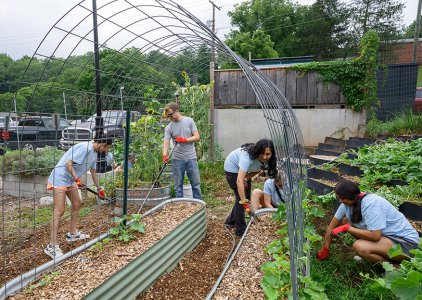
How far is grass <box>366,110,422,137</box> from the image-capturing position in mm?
6429

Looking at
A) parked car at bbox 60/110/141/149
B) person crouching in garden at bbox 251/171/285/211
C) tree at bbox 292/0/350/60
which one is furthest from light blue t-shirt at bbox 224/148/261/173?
tree at bbox 292/0/350/60

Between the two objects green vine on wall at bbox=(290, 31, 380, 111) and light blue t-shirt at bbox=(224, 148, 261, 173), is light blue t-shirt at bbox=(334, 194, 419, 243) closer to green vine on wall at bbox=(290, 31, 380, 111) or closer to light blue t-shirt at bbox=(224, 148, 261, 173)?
light blue t-shirt at bbox=(224, 148, 261, 173)

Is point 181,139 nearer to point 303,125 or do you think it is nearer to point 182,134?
point 182,134

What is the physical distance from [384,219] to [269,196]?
1.44 m

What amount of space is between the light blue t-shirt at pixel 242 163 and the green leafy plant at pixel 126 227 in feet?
3.79

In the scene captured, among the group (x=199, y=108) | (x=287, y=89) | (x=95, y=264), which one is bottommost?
(x=95, y=264)

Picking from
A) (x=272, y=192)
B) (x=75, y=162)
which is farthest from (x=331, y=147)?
(x=75, y=162)

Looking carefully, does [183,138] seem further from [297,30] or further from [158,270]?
[297,30]

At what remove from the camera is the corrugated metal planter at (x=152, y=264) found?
2.38 metres

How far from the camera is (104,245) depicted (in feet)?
9.69

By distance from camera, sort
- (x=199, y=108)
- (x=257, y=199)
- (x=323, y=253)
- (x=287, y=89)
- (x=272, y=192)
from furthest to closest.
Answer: (x=287, y=89) < (x=199, y=108) < (x=257, y=199) < (x=272, y=192) < (x=323, y=253)

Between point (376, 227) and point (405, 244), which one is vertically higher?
point (376, 227)

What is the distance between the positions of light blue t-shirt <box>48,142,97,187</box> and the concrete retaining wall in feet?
17.6

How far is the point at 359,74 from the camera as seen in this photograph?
7.18 metres
